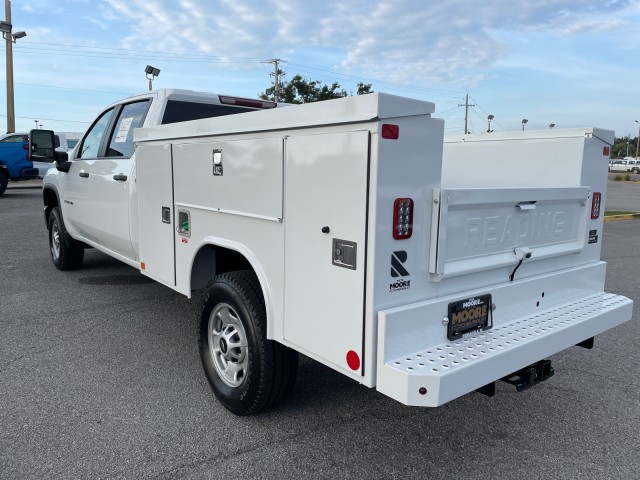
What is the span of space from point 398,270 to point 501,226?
0.81m

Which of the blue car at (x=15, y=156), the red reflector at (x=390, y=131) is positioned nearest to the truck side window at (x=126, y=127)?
the red reflector at (x=390, y=131)

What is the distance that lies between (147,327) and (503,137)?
3507mm

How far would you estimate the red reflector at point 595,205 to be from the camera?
3570 millimetres

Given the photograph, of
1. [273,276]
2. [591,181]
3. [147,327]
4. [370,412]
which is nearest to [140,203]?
[147,327]

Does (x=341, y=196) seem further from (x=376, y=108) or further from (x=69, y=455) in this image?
(x=69, y=455)

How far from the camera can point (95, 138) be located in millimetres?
5867

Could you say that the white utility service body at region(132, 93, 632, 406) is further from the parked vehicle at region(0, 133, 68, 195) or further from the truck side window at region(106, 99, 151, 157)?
the parked vehicle at region(0, 133, 68, 195)

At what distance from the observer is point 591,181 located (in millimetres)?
3520

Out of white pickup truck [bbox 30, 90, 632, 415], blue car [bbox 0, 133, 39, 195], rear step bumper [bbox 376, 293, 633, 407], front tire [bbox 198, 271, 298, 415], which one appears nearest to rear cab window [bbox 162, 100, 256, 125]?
white pickup truck [bbox 30, 90, 632, 415]

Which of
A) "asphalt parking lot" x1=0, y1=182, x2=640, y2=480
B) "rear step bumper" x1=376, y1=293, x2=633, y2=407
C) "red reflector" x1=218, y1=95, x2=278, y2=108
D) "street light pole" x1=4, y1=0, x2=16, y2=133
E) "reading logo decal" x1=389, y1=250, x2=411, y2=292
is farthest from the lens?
"street light pole" x1=4, y1=0, x2=16, y2=133

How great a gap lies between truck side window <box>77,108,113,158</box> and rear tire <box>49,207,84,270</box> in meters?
1.15

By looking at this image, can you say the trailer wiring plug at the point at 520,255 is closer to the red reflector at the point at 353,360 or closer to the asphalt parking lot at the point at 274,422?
the asphalt parking lot at the point at 274,422

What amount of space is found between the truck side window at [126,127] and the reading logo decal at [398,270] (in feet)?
10.8

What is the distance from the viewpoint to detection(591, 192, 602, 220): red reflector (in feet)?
11.7
